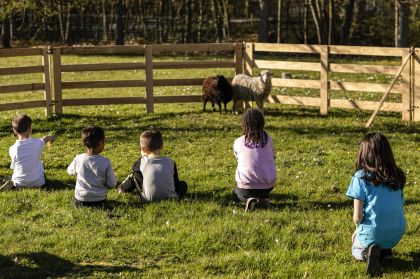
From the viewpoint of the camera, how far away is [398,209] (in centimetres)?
636

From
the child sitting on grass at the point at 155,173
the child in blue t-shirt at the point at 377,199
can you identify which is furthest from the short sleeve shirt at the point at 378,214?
the child sitting on grass at the point at 155,173

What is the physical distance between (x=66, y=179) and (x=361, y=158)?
486cm

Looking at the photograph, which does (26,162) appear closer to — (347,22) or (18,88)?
(18,88)

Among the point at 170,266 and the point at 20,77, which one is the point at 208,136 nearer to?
the point at 170,266

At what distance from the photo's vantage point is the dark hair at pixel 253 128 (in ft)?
27.1

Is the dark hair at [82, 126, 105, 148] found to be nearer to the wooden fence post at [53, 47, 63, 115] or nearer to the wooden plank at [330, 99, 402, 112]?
the wooden fence post at [53, 47, 63, 115]

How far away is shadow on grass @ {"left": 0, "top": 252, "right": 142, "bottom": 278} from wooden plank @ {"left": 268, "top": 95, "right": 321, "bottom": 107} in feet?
34.1

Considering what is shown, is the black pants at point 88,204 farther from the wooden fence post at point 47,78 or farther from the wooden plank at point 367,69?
the wooden plank at point 367,69

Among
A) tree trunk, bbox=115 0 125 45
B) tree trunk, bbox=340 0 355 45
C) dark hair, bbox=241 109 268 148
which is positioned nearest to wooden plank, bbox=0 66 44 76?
dark hair, bbox=241 109 268 148

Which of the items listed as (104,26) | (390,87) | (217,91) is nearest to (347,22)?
(104,26)

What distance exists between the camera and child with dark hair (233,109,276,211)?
832 cm

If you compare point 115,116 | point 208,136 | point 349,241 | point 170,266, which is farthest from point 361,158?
point 115,116

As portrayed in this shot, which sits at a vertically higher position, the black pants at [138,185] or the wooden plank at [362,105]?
the wooden plank at [362,105]

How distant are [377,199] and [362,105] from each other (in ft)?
30.3
